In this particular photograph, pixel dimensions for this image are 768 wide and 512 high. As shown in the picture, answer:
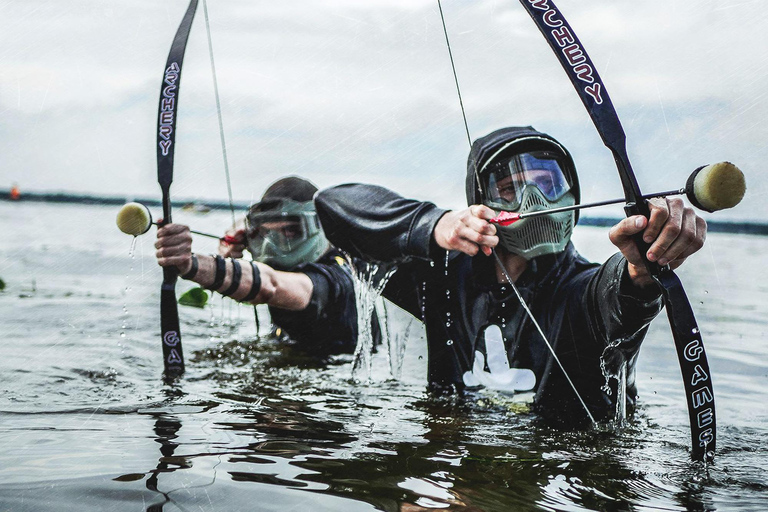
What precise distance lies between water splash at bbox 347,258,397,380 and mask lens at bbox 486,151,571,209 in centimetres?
68

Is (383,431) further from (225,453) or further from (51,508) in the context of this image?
(51,508)

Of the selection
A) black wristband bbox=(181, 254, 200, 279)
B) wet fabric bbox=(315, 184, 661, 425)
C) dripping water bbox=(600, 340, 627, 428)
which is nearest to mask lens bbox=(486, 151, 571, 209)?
wet fabric bbox=(315, 184, 661, 425)

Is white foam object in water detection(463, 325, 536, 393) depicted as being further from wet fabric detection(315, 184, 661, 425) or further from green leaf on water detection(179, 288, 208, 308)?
green leaf on water detection(179, 288, 208, 308)

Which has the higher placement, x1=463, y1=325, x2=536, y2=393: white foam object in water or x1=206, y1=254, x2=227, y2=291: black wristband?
x1=206, y1=254, x2=227, y2=291: black wristband

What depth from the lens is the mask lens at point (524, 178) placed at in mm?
3168

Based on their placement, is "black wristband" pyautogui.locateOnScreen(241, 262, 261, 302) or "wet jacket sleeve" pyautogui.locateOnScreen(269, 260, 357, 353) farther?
"wet jacket sleeve" pyautogui.locateOnScreen(269, 260, 357, 353)

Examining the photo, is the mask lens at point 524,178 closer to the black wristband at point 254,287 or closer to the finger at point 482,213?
the finger at point 482,213

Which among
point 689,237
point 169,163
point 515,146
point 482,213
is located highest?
point 169,163

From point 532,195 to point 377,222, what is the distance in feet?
2.51

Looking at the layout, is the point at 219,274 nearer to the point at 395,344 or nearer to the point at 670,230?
the point at 395,344

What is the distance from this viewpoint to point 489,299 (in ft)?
11.0

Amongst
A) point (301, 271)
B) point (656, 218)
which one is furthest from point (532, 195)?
point (301, 271)

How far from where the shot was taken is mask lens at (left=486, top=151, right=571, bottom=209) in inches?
125

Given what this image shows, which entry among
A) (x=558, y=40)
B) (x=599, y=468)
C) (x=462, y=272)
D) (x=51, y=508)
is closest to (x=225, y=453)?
(x=51, y=508)
